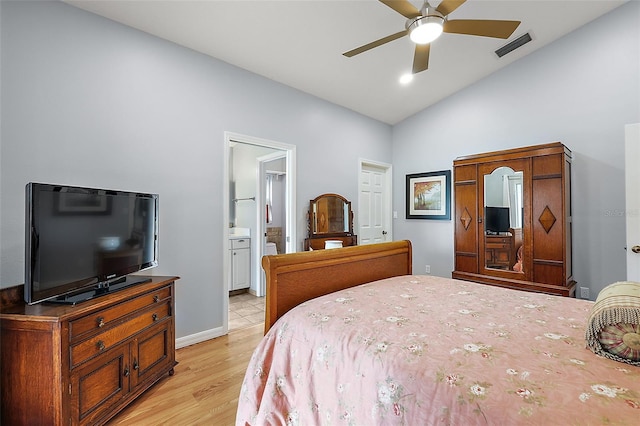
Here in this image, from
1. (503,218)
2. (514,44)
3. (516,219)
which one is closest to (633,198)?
(516,219)

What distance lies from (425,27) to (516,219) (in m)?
2.39

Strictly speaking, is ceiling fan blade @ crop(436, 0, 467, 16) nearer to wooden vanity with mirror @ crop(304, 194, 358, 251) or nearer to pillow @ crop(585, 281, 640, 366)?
pillow @ crop(585, 281, 640, 366)

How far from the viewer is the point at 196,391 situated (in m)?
2.09

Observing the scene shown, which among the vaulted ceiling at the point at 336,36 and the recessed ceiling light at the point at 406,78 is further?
the recessed ceiling light at the point at 406,78

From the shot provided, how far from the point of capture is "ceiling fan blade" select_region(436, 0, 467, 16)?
176cm

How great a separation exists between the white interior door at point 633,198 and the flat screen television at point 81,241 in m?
4.21

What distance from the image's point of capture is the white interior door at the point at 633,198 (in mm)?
2695

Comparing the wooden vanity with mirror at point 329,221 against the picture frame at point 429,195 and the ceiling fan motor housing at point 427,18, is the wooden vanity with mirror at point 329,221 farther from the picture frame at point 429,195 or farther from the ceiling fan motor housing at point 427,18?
the ceiling fan motor housing at point 427,18

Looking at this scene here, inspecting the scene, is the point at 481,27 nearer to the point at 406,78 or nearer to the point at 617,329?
the point at 406,78

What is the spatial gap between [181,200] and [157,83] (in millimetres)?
1067

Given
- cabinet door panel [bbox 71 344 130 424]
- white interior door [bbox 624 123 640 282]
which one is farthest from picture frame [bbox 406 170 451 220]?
cabinet door panel [bbox 71 344 130 424]

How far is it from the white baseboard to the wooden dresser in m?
0.80

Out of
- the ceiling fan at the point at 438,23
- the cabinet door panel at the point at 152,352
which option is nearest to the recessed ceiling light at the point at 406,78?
the ceiling fan at the point at 438,23

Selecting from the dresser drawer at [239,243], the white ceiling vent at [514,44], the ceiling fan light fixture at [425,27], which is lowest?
the dresser drawer at [239,243]
